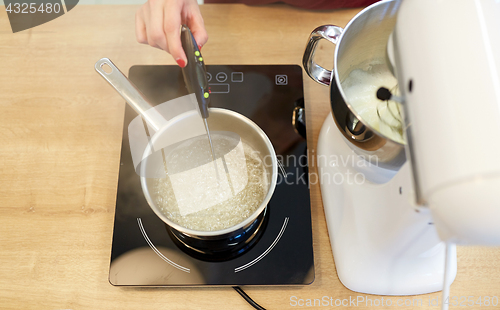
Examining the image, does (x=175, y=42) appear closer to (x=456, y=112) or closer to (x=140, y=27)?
(x=140, y=27)

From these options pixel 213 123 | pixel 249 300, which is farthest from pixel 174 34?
pixel 249 300

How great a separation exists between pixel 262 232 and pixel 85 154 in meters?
0.31

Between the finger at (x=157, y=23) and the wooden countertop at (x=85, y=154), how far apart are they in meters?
0.14

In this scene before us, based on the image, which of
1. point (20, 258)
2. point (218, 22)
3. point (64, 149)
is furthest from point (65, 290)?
point (218, 22)

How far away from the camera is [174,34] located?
43cm

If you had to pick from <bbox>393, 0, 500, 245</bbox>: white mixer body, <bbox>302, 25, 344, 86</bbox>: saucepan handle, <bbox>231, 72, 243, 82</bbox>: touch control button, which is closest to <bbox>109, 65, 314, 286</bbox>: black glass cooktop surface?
<bbox>231, 72, 243, 82</bbox>: touch control button

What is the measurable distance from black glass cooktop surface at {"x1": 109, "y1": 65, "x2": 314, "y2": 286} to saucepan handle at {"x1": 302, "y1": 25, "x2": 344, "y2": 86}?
0.10 meters

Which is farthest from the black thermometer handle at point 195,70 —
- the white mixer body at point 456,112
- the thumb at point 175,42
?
the white mixer body at point 456,112

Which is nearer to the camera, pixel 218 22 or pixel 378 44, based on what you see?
pixel 378 44

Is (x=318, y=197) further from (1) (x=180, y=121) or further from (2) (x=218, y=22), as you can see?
(2) (x=218, y=22)

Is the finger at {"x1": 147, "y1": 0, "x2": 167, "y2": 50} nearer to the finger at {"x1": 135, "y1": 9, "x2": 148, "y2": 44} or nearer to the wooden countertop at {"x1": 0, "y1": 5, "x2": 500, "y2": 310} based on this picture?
the finger at {"x1": 135, "y1": 9, "x2": 148, "y2": 44}

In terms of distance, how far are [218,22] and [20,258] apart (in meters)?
0.50

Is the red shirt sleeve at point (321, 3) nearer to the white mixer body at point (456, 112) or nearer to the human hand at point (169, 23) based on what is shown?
the human hand at point (169, 23)

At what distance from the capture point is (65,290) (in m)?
0.45
